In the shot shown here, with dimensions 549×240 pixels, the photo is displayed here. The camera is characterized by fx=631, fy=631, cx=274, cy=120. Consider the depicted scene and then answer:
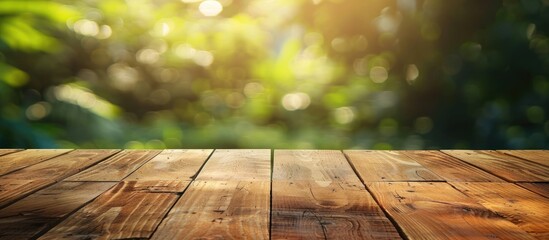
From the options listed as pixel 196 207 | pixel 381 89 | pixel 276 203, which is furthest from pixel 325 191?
pixel 381 89

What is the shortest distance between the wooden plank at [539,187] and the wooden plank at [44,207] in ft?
2.82

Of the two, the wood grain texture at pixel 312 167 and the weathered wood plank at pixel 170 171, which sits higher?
the weathered wood plank at pixel 170 171

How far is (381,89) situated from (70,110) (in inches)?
55.3

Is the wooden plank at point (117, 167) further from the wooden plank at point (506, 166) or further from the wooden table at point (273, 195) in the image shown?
the wooden plank at point (506, 166)

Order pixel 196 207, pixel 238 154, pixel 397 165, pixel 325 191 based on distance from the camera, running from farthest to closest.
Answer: pixel 238 154 → pixel 397 165 → pixel 325 191 → pixel 196 207

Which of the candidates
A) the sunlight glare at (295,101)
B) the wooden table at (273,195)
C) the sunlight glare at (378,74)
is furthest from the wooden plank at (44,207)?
the sunlight glare at (378,74)

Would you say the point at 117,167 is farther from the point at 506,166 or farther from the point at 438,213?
the point at 506,166

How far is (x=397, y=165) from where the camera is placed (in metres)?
1.57

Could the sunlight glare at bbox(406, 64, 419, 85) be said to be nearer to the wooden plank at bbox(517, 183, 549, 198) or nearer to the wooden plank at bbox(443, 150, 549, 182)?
the wooden plank at bbox(443, 150, 549, 182)

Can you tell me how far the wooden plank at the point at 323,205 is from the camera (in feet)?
3.06

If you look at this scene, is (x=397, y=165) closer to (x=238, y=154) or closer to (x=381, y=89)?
(x=238, y=154)

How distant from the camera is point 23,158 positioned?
170 centimetres

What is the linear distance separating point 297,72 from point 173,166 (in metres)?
1.42

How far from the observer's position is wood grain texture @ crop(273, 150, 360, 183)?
1.39 meters
